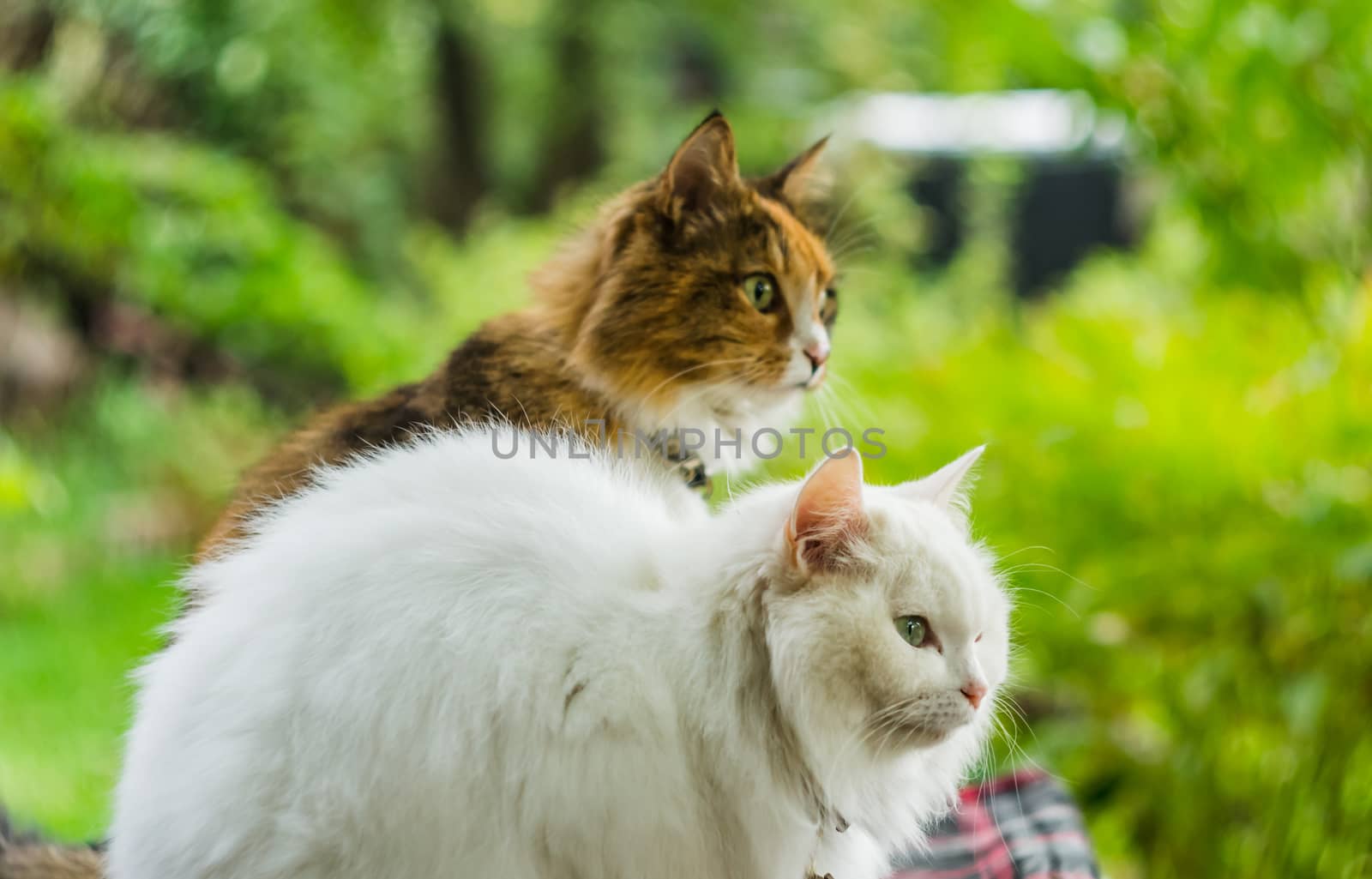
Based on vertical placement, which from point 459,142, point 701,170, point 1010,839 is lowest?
point 1010,839

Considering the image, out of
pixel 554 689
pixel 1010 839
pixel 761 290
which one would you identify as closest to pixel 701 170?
pixel 761 290

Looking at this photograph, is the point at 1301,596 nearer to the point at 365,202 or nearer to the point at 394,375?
the point at 394,375

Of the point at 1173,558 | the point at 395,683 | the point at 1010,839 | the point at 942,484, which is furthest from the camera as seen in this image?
the point at 1173,558

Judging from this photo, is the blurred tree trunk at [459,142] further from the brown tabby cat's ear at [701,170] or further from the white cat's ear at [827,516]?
the white cat's ear at [827,516]

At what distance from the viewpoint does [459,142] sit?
3637 mm

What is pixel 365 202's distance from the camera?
332 centimetres

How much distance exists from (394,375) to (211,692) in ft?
4.73

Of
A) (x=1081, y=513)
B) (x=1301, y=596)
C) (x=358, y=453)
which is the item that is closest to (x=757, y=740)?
(x=358, y=453)

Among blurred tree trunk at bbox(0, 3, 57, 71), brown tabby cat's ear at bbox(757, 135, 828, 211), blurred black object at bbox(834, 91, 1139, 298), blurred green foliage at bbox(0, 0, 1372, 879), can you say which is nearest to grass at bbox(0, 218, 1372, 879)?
blurred green foliage at bbox(0, 0, 1372, 879)

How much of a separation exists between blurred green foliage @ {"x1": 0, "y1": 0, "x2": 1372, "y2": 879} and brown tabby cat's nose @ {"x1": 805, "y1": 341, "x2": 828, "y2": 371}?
0.11 m

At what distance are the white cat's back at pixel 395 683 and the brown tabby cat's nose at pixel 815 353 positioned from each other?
26cm

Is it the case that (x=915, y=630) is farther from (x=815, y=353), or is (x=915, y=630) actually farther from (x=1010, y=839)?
(x=1010, y=839)

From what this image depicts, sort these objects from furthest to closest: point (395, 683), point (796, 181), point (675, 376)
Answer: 1. point (796, 181)
2. point (675, 376)
3. point (395, 683)

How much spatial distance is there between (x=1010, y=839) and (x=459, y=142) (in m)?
3.05
